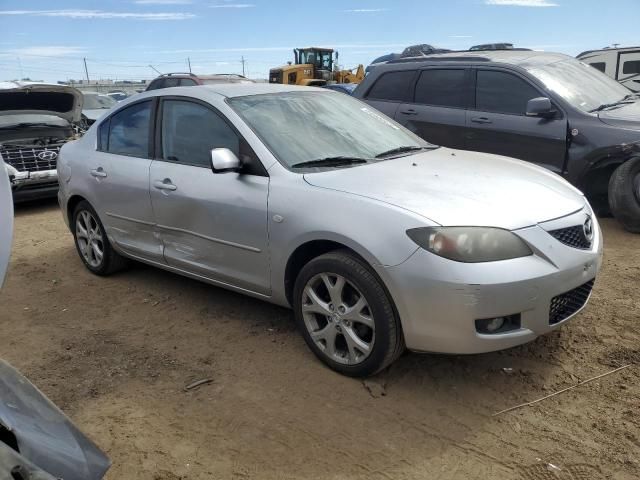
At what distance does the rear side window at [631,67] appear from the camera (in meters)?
13.5

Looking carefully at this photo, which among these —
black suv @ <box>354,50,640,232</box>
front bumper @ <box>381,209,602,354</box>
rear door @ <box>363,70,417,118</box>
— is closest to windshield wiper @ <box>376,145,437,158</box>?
front bumper @ <box>381,209,602,354</box>

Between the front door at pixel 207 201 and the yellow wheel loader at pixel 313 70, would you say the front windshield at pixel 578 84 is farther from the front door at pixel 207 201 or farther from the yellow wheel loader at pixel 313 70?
the yellow wheel loader at pixel 313 70

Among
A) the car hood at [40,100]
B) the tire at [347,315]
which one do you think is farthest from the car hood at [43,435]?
the car hood at [40,100]

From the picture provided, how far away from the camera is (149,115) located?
444 centimetres

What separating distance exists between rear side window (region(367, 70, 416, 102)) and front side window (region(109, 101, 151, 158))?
3645mm

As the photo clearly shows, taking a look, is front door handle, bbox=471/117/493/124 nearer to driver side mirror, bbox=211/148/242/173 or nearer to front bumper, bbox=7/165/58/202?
driver side mirror, bbox=211/148/242/173

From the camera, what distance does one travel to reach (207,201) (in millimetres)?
3752

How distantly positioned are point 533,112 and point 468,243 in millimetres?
3588

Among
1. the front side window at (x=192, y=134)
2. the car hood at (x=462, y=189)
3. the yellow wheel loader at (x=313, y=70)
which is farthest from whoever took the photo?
the yellow wheel loader at (x=313, y=70)

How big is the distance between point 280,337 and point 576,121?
3.99 m

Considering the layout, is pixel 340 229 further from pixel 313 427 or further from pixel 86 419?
pixel 86 419

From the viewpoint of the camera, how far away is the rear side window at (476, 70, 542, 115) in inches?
244

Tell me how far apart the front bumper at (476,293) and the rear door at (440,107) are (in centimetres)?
389

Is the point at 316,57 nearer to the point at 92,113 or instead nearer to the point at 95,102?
the point at 95,102
